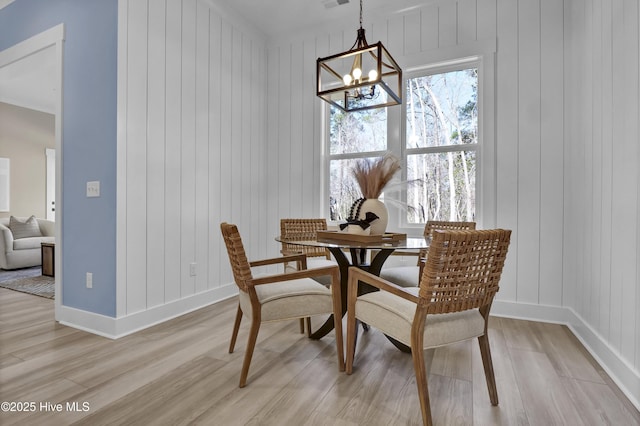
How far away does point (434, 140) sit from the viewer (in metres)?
3.34

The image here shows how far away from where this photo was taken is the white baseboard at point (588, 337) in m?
1.66

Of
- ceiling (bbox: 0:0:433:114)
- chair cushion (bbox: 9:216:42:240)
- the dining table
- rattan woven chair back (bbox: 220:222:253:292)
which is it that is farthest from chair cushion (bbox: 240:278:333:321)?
chair cushion (bbox: 9:216:42:240)

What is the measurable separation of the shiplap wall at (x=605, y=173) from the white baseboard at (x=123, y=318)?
3158 millimetres

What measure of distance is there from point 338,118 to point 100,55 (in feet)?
7.69

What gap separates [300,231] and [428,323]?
66.9 inches

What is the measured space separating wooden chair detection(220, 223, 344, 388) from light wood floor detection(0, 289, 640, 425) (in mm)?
225

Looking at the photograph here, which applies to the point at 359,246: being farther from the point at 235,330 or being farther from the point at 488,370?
the point at 235,330

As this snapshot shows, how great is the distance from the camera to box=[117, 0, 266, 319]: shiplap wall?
2523 millimetres

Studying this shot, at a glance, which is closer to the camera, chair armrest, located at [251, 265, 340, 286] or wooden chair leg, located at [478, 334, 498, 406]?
wooden chair leg, located at [478, 334, 498, 406]

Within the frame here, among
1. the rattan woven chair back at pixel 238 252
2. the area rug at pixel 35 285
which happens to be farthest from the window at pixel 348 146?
the area rug at pixel 35 285

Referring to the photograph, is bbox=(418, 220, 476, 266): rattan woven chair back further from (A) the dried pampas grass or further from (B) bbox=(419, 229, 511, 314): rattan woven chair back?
(B) bbox=(419, 229, 511, 314): rattan woven chair back

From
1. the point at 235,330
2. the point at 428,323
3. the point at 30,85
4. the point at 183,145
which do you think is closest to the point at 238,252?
the point at 235,330

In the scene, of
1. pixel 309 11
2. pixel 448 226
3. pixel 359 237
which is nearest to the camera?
pixel 359 237

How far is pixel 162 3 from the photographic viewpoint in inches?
109
